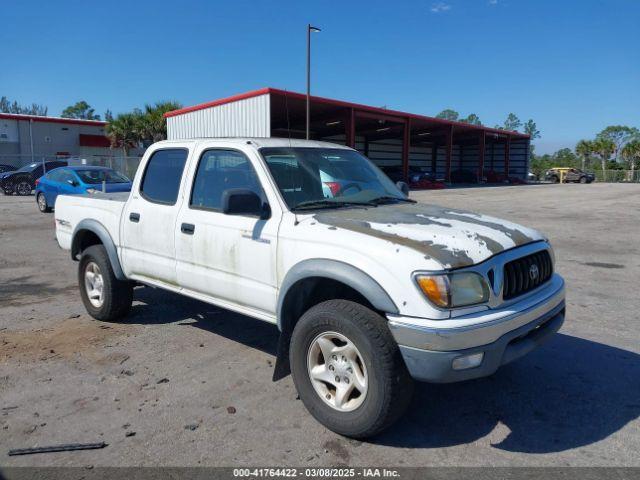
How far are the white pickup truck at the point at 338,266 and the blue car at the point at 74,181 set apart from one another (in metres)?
10.7

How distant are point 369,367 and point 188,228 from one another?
6.67 ft

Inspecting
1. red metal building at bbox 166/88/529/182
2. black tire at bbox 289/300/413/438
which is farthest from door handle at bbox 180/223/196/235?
red metal building at bbox 166/88/529/182

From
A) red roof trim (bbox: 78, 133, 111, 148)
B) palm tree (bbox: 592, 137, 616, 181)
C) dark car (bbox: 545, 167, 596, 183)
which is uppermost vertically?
palm tree (bbox: 592, 137, 616, 181)

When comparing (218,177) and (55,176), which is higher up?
(55,176)

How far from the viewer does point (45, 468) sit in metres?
2.91

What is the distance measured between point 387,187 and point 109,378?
9.09ft

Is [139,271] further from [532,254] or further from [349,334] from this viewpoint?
[532,254]

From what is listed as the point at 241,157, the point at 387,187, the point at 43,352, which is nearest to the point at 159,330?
the point at 43,352

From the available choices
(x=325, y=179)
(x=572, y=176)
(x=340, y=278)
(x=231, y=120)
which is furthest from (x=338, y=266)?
(x=572, y=176)

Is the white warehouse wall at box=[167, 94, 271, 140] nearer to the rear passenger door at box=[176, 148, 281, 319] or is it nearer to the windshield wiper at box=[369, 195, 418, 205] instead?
the rear passenger door at box=[176, 148, 281, 319]

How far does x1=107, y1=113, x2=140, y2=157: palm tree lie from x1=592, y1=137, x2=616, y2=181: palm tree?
205ft

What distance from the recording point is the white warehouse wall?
26.1 meters

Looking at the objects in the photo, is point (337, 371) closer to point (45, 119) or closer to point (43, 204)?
point (43, 204)

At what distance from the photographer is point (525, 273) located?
334cm
